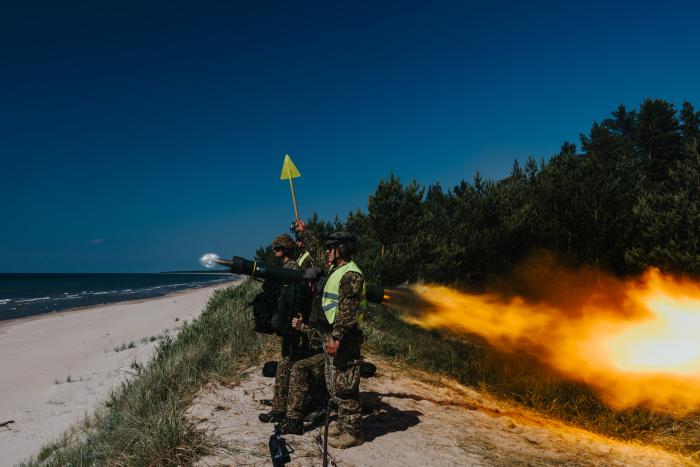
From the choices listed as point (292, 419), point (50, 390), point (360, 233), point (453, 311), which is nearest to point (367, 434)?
point (292, 419)

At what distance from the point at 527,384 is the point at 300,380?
610cm

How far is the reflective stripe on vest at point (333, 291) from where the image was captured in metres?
5.25

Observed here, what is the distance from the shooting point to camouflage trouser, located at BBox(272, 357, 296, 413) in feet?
19.1

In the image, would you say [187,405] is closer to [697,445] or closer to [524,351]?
[697,445]

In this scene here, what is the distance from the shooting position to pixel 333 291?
5.29 m

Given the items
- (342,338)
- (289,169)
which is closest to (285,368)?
(342,338)

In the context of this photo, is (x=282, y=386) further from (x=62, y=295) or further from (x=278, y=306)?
(x=62, y=295)

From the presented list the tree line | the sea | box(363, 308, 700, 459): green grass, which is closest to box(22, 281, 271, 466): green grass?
the sea

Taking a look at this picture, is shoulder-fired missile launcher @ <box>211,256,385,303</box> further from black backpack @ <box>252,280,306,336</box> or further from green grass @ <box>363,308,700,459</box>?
green grass @ <box>363,308,700,459</box>

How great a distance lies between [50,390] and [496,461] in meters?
11.7

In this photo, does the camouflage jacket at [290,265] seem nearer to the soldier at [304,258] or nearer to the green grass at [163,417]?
the soldier at [304,258]

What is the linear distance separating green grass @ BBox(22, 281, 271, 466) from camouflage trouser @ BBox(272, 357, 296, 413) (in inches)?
40.5

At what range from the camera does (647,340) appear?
9531mm

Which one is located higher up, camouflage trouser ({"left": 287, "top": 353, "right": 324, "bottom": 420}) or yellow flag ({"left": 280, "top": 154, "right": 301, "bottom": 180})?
yellow flag ({"left": 280, "top": 154, "right": 301, "bottom": 180})
